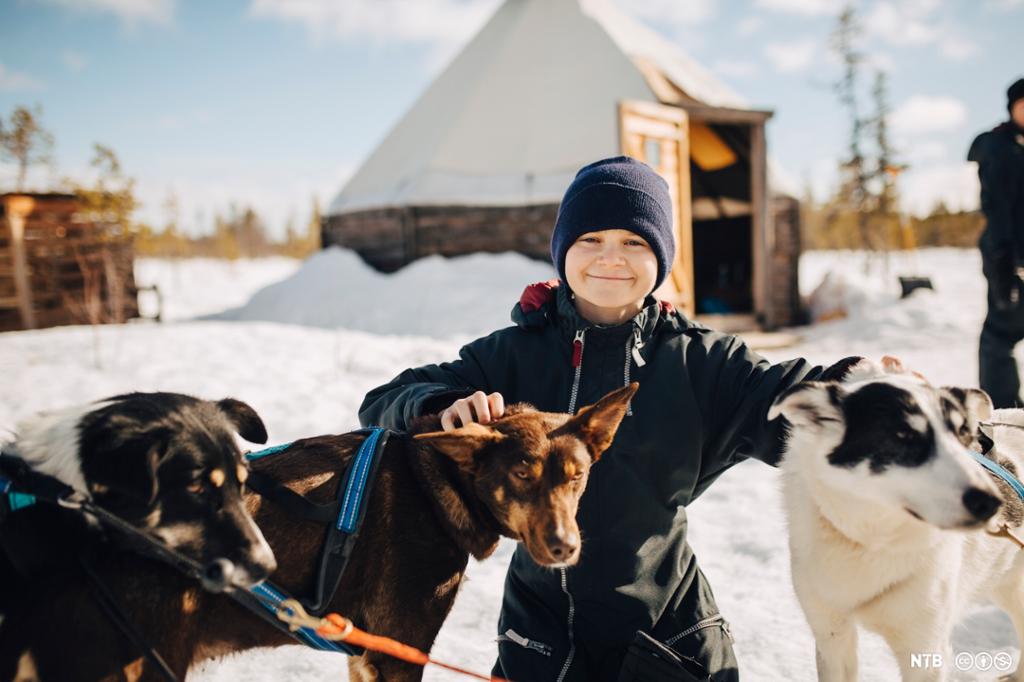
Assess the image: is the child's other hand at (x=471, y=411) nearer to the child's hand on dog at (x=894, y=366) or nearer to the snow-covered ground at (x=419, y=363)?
the snow-covered ground at (x=419, y=363)

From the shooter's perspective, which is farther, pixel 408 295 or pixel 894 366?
pixel 408 295

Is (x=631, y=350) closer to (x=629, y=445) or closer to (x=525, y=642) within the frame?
(x=629, y=445)

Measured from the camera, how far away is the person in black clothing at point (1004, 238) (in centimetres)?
466

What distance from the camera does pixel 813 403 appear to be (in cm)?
190

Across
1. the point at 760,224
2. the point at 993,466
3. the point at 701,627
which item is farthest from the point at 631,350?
the point at 760,224

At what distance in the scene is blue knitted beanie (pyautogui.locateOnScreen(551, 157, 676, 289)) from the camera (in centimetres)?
224

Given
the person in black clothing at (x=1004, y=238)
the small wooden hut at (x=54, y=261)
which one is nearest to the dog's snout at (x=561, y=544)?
the person in black clothing at (x=1004, y=238)

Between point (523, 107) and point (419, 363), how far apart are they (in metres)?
6.88

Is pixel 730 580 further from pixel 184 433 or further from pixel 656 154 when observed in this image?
pixel 656 154

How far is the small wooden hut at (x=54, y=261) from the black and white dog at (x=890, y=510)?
14365 mm

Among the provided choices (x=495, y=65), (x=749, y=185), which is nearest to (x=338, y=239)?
(x=495, y=65)

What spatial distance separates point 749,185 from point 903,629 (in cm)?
1298

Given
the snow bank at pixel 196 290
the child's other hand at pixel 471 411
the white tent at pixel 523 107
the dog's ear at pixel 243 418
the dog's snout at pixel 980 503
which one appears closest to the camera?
the dog's snout at pixel 980 503

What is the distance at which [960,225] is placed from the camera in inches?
1759
